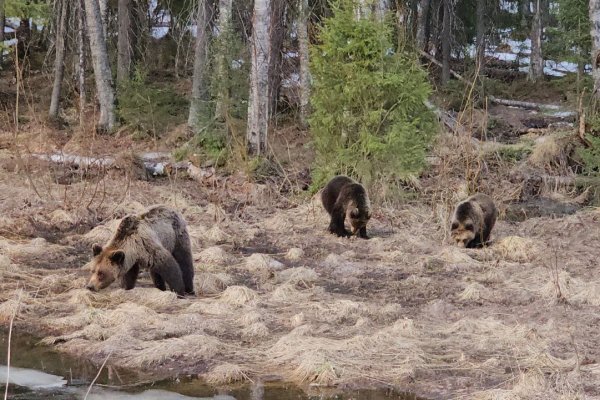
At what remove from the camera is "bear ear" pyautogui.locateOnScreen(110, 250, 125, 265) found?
9.41 metres

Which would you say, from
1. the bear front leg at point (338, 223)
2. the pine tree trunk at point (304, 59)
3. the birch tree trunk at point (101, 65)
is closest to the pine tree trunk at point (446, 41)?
the pine tree trunk at point (304, 59)

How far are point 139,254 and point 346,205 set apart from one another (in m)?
4.93

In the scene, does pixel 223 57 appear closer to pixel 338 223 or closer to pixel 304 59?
pixel 304 59

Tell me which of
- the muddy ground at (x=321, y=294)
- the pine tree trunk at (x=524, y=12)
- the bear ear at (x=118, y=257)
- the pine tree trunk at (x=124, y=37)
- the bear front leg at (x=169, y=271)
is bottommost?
the muddy ground at (x=321, y=294)

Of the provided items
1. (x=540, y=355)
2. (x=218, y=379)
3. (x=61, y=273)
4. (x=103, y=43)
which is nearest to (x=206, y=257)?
(x=61, y=273)

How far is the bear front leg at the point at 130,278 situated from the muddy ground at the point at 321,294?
26 cm

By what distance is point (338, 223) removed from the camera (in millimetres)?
13914

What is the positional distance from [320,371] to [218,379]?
0.94 m

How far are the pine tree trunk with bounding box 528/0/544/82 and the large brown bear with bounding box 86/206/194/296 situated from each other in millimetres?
25046

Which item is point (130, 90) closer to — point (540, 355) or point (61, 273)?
point (61, 273)

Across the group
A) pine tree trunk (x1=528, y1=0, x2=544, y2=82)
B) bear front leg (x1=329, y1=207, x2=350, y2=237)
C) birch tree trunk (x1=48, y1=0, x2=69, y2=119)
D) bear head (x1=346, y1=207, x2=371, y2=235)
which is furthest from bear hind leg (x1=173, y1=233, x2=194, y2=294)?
pine tree trunk (x1=528, y1=0, x2=544, y2=82)

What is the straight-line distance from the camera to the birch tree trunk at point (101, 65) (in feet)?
68.9

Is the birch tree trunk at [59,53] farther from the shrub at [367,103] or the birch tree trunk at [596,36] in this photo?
the birch tree trunk at [596,36]

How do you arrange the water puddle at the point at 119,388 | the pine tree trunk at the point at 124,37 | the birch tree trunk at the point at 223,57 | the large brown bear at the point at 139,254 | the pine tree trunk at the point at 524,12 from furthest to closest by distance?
the pine tree trunk at the point at 524,12, the pine tree trunk at the point at 124,37, the birch tree trunk at the point at 223,57, the large brown bear at the point at 139,254, the water puddle at the point at 119,388
